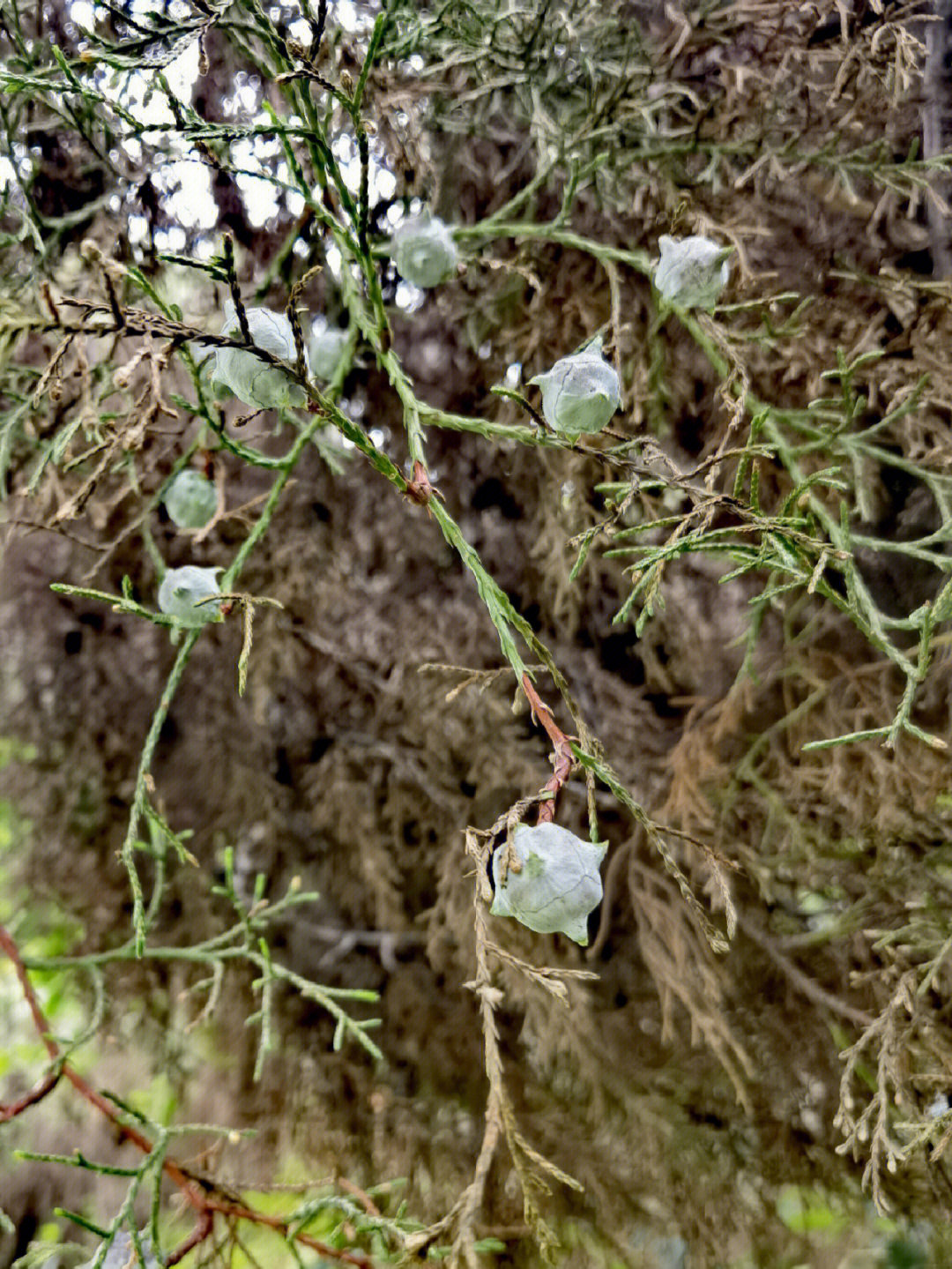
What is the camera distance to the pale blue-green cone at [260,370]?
768 mm

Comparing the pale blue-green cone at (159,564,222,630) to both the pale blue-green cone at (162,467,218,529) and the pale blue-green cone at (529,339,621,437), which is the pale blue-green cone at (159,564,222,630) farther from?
the pale blue-green cone at (529,339,621,437)

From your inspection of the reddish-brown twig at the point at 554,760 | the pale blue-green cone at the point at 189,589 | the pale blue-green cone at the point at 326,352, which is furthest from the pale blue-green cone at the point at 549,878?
the pale blue-green cone at the point at 326,352

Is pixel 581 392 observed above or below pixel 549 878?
above

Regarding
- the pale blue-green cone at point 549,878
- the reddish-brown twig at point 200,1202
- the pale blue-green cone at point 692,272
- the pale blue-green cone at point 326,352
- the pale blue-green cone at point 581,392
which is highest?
the pale blue-green cone at point 326,352

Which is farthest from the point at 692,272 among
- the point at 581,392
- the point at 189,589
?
the point at 189,589

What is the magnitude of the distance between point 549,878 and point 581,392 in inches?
17.2

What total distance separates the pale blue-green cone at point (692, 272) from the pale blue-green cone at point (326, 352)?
0.50 metres

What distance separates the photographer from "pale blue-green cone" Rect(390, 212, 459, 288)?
3.68 feet

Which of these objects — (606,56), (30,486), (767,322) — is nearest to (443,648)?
(767,322)

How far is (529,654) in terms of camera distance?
1621 mm

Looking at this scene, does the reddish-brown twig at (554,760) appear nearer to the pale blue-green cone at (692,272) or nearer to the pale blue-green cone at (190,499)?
the pale blue-green cone at (692,272)

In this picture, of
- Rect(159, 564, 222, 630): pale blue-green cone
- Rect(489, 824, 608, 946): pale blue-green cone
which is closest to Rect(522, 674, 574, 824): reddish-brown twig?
Rect(489, 824, 608, 946): pale blue-green cone

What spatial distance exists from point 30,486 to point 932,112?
1.40m

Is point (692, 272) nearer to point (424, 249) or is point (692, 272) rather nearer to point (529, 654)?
point (424, 249)
